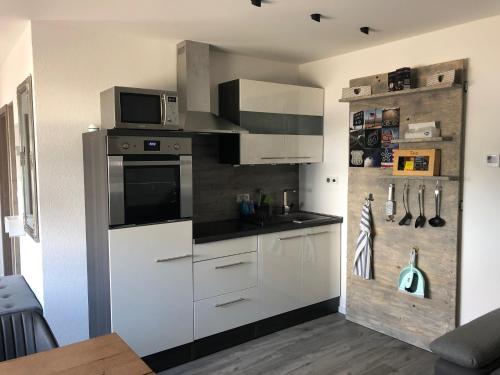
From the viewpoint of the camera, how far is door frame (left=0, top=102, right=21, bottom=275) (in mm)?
4086

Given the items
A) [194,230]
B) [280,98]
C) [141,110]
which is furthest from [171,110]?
[280,98]

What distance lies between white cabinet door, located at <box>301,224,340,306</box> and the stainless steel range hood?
120 cm

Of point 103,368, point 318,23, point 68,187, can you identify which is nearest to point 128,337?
point 68,187

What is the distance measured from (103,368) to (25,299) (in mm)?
1109

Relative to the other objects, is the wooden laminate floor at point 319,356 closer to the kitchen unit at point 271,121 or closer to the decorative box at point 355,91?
the kitchen unit at point 271,121

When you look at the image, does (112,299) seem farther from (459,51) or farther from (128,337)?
(459,51)

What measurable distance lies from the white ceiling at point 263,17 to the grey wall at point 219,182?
95 cm

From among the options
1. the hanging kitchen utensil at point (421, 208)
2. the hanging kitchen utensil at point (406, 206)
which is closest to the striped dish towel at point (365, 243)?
the hanging kitchen utensil at point (406, 206)

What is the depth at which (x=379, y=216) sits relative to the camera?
3.60 metres

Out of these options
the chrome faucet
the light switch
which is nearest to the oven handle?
the chrome faucet

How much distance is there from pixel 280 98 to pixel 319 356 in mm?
2201

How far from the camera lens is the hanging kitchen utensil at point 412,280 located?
3293mm

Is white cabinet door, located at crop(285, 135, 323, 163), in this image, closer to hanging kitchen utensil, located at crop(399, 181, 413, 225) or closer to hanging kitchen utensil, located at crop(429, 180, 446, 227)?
hanging kitchen utensil, located at crop(399, 181, 413, 225)

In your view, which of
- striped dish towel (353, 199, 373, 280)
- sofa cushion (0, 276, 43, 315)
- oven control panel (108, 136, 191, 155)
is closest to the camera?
sofa cushion (0, 276, 43, 315)
